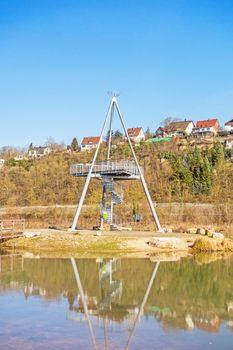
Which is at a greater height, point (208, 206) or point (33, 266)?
point (208, 206)

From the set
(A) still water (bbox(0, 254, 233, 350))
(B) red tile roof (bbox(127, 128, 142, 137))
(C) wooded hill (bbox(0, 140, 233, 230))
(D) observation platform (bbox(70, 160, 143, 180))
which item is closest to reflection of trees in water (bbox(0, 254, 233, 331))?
(A) still water (bbox(0, 254, 233, 350))

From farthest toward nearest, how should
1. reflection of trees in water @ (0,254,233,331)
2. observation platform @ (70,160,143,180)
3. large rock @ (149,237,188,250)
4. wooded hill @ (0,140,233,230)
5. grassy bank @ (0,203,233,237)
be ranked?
wooded hill @ (0,140,233,230)
grassy bank @ (0,203,233,237)
observation platform @ (70,160,143,180)
large rock @ (149,237,188,250)
reflection of trees in water @ (0,254,233,331)

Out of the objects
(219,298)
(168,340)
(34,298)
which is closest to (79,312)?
A: (34,298)

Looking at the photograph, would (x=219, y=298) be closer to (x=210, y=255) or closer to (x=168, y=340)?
(x=168, y=340)

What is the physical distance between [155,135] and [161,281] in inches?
3414

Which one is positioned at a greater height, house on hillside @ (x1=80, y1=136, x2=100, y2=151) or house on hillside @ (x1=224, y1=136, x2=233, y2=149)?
house on hillside @ (x1=80, y1=136, x2=100, y2=151)

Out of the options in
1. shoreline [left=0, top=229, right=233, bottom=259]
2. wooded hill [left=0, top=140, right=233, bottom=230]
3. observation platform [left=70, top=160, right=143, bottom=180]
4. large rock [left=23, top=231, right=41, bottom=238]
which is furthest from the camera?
wooded hill [left=0, top=140, right=233, bottom=230]

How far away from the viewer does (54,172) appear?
222 ft

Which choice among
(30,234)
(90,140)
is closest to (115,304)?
(30,234)

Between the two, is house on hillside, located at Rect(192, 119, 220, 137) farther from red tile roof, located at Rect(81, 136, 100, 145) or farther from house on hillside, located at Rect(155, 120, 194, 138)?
red tile roof, located at Rect(81, 136, 100, 145)

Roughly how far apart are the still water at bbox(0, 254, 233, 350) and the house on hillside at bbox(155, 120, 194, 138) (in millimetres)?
79514

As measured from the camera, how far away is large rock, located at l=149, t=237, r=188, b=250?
1096 inches

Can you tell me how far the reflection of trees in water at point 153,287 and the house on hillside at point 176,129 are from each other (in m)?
78.8

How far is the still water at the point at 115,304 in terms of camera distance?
37.1 feet
